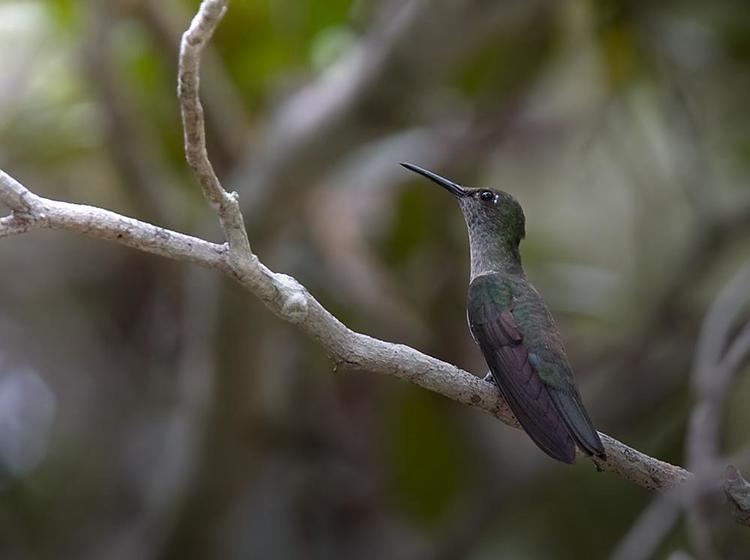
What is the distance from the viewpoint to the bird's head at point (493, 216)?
3064mm

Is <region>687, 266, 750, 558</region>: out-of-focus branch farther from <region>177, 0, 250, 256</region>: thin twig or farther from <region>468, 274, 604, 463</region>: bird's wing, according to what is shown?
<region>177, 0, 250, 256</region>: thin twig

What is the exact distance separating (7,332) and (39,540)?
100cm

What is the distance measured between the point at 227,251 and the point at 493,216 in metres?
1.36

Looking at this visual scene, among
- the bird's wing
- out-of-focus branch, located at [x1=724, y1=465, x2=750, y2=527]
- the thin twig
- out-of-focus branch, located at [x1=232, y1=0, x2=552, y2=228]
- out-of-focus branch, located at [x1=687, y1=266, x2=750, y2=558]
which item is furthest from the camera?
out-of-focus branch, located at [x1=232, y1=0, x2=552, y2=228]

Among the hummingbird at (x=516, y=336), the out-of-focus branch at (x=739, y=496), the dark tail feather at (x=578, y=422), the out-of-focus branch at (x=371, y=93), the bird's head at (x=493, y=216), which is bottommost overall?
the out-of-focus branch at (x=739, y=496)

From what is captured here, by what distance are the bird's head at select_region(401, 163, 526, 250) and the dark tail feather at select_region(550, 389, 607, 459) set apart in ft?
2.57

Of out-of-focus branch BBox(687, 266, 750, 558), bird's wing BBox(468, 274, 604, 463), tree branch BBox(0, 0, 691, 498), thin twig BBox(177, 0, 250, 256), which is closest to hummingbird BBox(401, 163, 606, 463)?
bird's wing BBox(468, 274, 604, 463)

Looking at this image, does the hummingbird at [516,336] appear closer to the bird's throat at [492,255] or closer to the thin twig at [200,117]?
the bird's throat at [492,255]

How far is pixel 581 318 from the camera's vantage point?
4.97 metres

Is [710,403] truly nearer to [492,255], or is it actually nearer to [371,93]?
[492,255]

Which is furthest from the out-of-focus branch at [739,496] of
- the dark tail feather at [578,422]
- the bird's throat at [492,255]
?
the bird's throat at [492,255]

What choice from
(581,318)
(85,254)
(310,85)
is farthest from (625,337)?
(85,254)

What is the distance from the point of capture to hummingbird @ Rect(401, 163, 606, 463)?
2.13 meters

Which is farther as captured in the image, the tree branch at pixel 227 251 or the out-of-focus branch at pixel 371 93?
the out-of-focus branch at pixel 371 93
